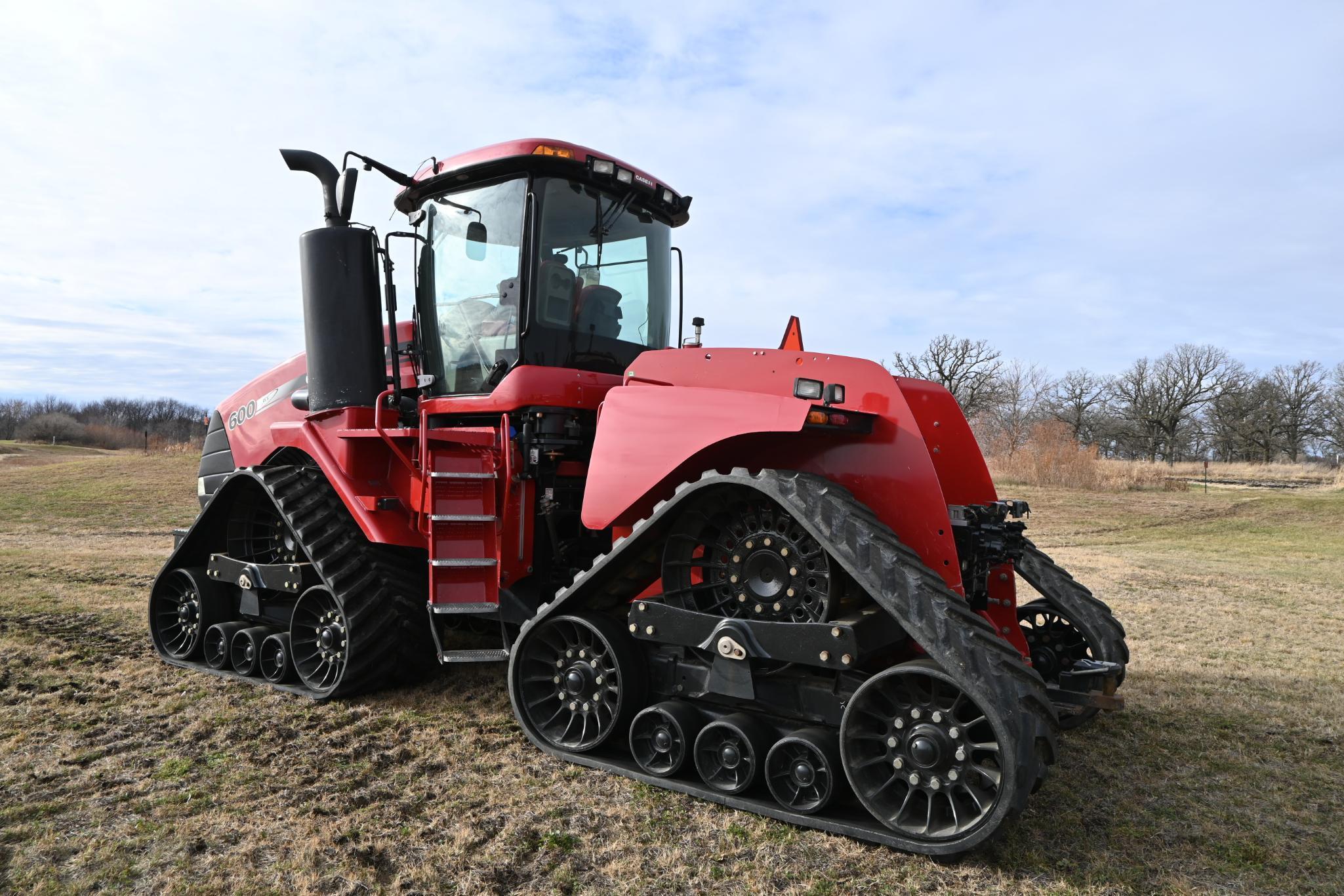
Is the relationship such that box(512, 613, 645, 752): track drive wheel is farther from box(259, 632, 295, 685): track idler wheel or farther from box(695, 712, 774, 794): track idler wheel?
box(259, 632, 295, 685): track idler wheel

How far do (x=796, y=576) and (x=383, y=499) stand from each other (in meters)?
2.92

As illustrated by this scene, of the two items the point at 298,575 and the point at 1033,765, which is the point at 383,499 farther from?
the point at 1033,765

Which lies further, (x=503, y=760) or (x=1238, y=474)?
(x=1238, y=474)

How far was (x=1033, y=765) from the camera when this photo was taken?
3139 millimetres

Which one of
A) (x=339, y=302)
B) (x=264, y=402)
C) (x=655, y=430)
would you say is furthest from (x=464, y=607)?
(x=264, y=402)

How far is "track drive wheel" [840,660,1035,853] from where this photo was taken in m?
3.14

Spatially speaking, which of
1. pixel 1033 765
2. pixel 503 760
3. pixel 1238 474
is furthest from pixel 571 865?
pixel 1238 474

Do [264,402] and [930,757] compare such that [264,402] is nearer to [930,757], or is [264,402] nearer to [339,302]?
[339,302]

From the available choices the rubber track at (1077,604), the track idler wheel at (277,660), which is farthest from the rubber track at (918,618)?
the track idler wheel at (277,660)

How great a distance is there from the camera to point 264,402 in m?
6.59

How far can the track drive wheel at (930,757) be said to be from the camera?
3.14 meters

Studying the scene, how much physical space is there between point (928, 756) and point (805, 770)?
21.7 inches

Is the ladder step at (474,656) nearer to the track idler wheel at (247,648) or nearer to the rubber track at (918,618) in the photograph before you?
the rubber track at (918,618)

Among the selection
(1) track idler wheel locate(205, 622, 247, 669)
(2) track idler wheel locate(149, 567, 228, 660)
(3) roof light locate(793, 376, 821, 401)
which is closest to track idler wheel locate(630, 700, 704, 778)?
(3) roof light locate(793, 376, 821, 401)
